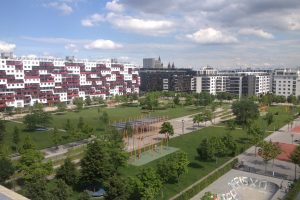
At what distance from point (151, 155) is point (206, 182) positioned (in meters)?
10.1

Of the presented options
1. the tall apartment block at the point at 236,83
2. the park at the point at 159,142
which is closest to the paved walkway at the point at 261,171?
the park at the point at 159,142

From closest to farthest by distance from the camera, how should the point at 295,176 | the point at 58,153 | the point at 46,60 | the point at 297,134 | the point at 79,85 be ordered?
the point at 295,176, the point at 58,153, the point at 297,134, the point at 46,60, the point at 79,85

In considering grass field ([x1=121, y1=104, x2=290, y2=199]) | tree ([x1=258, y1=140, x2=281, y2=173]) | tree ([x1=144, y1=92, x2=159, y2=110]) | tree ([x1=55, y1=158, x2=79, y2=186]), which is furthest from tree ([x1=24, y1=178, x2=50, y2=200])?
tree ([x1=144, y1=92, x2=159, y2=110])

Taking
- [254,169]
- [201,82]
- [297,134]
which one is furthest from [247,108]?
[201,82]

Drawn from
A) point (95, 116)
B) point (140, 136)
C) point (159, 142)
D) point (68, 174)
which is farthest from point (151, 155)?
point (95, 116)

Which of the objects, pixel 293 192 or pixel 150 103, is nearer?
pixel 293 192

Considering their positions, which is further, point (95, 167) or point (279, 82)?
point (279, 82)

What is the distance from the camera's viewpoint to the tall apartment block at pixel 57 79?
72.3 m

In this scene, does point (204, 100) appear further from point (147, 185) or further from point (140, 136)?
point (147, 185)

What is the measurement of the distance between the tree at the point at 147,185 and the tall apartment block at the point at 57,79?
57.7 metres

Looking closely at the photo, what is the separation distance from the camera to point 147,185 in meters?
21.8

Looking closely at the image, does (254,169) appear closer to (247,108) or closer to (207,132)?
(207,132)

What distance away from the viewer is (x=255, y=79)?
10438 centimetres

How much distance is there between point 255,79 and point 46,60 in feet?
214
